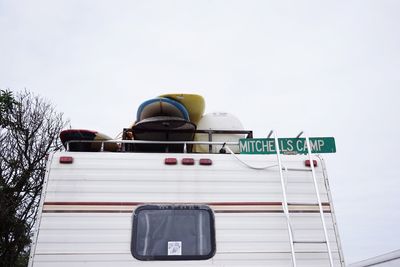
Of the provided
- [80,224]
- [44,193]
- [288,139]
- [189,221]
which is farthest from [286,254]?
[44,193]

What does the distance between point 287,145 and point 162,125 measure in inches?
62.5

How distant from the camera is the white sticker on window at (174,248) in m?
3.66

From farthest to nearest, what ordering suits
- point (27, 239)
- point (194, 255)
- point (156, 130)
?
point (27, 239) → point (156, 130) → point (194, 255)

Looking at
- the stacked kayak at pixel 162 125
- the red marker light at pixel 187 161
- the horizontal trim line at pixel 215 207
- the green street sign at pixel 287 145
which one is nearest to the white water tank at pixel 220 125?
the stacked kayak at pixel 162 125

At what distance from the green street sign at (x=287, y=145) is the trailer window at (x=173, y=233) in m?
0.91

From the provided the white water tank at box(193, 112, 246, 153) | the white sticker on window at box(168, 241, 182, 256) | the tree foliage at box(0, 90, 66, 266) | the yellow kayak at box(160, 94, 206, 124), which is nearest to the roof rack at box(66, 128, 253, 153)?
the white water tank at box(193, 112, 246, 153)

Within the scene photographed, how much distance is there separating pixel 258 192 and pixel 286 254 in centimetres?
69

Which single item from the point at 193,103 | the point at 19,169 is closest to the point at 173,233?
the point at 193,103

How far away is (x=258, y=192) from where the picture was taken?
402cm

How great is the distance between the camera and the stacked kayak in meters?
4.71

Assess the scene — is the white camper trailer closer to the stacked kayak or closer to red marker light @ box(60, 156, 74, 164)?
red marker light @ box(60, 156, 74, 164)

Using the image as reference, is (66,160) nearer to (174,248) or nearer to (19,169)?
(174,248)

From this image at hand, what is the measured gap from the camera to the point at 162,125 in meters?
4.75

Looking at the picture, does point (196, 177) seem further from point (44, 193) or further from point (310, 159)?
point (44, 193)
